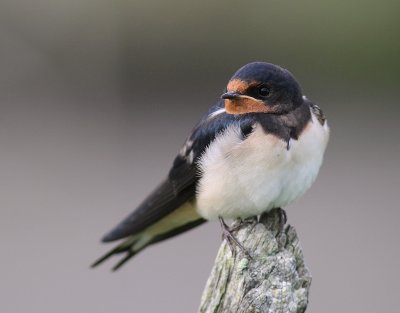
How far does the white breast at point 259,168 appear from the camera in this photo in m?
3.18

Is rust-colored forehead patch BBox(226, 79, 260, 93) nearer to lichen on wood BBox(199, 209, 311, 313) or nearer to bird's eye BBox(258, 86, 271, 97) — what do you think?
bird's eye BBox(258, 86, 271, 97)

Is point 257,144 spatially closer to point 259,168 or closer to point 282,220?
point 259,168

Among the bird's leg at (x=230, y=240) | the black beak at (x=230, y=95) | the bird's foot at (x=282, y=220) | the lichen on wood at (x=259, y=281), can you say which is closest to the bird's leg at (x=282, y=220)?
the bird's foot at (x=282, y=220)

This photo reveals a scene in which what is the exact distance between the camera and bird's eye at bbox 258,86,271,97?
318cm

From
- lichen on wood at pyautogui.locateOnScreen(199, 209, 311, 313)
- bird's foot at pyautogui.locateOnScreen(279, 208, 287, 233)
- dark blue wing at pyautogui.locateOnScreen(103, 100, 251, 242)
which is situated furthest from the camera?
dark blue wing at pyautogui.locateOnScreen(103, 100, 251, 242)

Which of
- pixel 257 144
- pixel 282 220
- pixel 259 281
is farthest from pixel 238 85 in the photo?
pixel 259 281

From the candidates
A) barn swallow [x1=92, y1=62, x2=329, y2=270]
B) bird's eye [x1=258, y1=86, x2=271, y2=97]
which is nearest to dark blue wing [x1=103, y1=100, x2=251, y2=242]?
barn swallow [x1=92, y1=62, x2=329, y2=270]

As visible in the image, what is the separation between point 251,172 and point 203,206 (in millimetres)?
260

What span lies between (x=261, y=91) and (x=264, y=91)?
12 millimetres

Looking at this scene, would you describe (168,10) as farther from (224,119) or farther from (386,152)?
(224,119)

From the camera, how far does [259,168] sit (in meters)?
3.18

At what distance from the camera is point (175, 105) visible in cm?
671

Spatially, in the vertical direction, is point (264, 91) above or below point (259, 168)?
above

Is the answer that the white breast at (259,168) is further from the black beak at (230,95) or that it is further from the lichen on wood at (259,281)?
the lichen on wood at (259,281)
